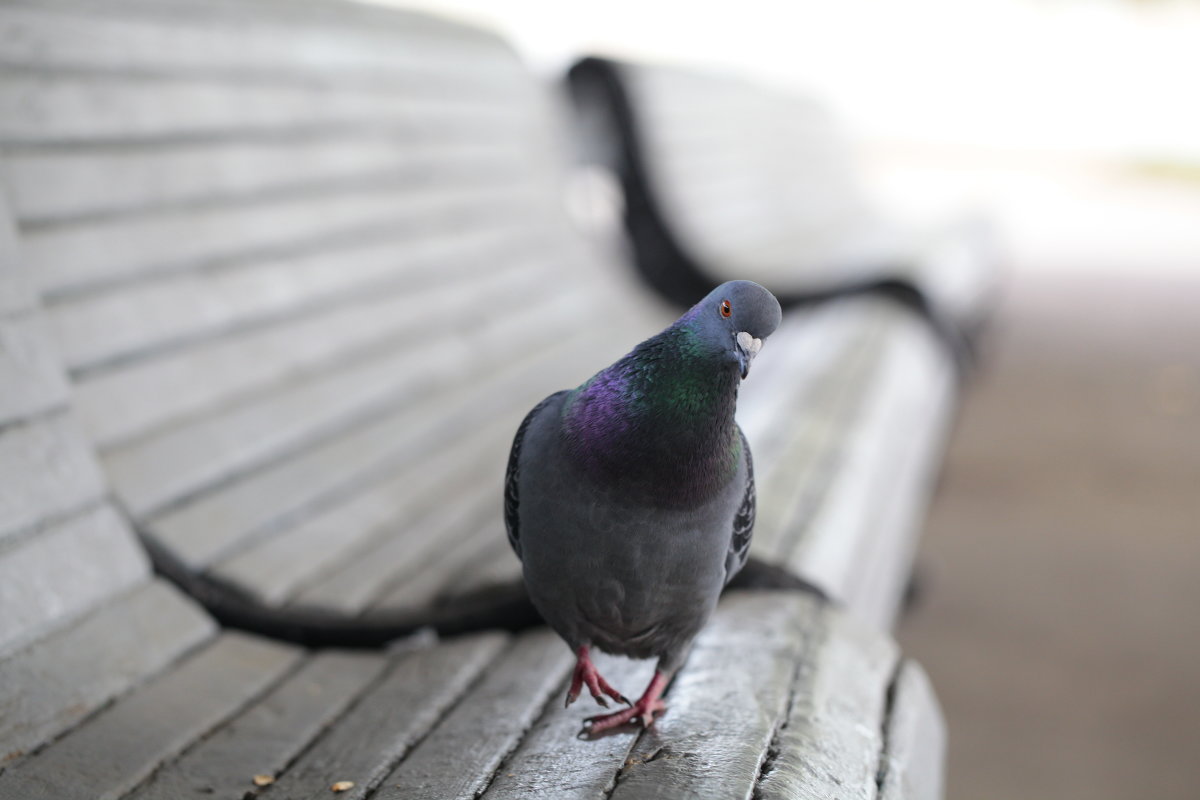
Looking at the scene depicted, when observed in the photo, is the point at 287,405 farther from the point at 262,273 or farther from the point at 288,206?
the point at 288,206

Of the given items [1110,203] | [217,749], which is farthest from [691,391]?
[1110,203]

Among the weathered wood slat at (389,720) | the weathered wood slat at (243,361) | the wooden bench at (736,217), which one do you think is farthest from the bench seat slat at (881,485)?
the weathered wood slat at (243,361)

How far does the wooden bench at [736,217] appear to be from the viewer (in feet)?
12.8

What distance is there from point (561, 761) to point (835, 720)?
0.34 meters

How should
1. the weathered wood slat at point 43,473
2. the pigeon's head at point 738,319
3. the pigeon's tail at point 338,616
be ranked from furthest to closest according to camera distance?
the pigeon's tail at point 338,616 → the weathered wood slat at point 43,473 → the pigeon's head at point 738,319

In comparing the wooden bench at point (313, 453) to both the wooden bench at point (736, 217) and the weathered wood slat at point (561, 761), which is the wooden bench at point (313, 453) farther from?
the wooden bench at point (736, 217)

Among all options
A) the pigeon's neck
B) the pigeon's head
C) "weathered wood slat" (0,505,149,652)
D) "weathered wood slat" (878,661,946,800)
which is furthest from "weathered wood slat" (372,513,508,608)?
the pigeon's head

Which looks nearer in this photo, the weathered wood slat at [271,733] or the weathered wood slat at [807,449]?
the weathered wood slat at [271,733]

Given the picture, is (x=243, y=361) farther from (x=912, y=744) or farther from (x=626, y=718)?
(x=912, y=744)

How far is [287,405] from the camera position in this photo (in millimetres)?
2121

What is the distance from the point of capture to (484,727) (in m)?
1.33

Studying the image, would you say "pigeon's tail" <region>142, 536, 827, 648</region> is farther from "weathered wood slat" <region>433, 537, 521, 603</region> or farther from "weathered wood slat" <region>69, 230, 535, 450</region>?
"weathered wood slat" <region>69, 230, 535, 450</region>

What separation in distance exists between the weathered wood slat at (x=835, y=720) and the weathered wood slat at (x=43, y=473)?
104 cm

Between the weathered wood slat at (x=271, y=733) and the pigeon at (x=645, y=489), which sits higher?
the pigeon at (x=645, y=489)
